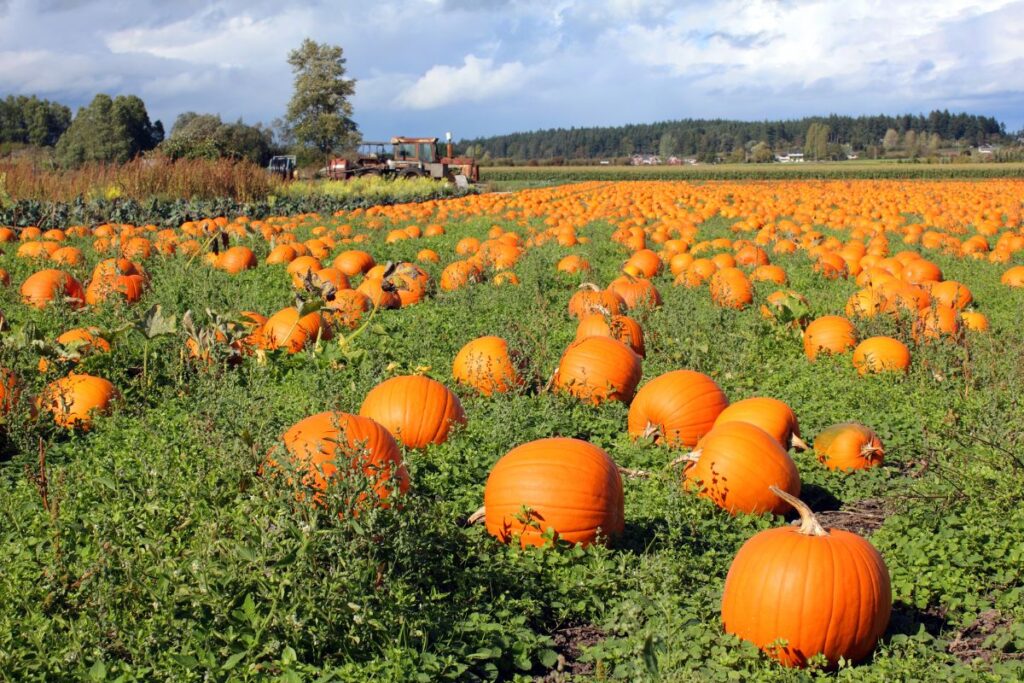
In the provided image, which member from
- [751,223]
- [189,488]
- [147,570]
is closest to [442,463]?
[189,488]

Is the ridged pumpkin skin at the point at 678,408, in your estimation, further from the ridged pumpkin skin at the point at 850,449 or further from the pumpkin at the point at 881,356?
the pumpkin at the point at 881,356

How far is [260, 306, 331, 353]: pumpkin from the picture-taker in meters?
8.23

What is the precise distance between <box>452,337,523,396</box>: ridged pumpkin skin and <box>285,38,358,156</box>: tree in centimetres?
6765

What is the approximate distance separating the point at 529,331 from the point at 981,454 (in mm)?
4232

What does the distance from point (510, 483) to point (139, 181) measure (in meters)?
20.7

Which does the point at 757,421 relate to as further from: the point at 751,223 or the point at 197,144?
the point at 197,144

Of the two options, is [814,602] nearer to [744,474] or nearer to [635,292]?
[744,474]

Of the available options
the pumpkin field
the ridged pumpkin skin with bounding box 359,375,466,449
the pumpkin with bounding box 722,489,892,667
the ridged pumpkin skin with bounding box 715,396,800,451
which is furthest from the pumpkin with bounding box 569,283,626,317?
the pumpkin with bounding box 722,489,892,667

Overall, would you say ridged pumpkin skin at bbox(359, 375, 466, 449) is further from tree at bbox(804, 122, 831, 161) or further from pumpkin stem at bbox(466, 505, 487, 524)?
tree at bbox(804, 122, 831, 161)

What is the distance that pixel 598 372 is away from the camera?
697 cm

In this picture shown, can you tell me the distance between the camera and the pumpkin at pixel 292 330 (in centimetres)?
823

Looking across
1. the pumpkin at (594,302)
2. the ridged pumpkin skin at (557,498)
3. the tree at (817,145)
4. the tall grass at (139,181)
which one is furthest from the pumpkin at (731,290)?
the tree at (817,145)

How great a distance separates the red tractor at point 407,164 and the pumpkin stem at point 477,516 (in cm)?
3550

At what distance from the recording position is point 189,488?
3.88 meters
